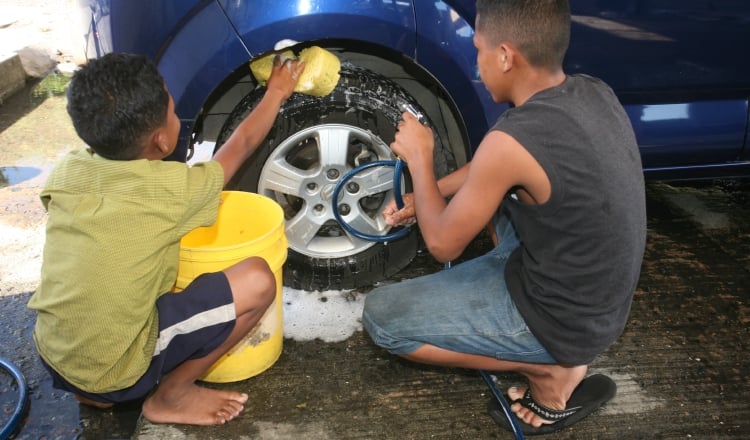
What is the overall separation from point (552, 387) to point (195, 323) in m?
1.09

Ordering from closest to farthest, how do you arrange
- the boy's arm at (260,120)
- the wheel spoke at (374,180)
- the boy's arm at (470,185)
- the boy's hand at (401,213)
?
the boy's arm at (470,185), the boy's arm at (260,120), the boy's hand at (401,213), the wheel spoke at (374,180)

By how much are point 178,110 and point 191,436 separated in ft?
3.49

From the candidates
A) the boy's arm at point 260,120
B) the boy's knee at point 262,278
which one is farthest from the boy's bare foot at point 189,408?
the boy's arm at point 260,120

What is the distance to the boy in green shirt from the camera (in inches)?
65.4

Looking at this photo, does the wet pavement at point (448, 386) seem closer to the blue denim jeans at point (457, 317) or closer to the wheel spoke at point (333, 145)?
the blue denim jeans at point (457, 317)

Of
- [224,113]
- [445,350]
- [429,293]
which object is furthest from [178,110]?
[445,350]

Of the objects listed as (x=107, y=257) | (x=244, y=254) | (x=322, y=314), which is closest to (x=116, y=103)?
(x=107, y=257)

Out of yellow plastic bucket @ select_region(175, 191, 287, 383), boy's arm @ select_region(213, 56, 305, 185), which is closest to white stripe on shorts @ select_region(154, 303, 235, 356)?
yellow plastic bucket @ select_region(175, 191, 287, 383)

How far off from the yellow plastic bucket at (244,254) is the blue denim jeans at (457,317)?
1.12 ft

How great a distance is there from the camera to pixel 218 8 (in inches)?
83.8

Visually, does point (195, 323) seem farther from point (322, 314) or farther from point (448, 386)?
point (448, 386)

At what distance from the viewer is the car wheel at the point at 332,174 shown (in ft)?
7.70

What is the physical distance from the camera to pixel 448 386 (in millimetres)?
2201

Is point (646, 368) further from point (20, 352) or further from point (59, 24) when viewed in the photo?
point (59, 24)
